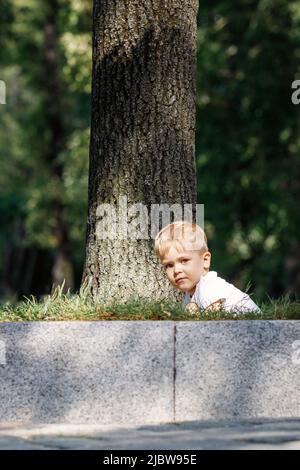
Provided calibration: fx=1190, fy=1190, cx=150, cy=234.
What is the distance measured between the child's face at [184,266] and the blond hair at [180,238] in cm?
3

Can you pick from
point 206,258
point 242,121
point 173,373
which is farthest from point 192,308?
point 242,121

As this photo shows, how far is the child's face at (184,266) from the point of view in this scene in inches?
305

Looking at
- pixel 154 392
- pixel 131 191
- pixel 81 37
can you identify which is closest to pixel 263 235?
pixel 81 37

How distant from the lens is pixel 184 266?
7.77m

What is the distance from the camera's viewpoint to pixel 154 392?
22.0ft

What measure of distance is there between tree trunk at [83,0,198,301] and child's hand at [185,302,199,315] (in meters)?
0.60

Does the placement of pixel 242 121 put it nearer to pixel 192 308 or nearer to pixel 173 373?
pixel 192 308

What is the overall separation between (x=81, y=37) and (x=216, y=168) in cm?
382

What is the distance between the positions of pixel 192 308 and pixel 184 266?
403mm

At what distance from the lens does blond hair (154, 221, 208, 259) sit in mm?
7727

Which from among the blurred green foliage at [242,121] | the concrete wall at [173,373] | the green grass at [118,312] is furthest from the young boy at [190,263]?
the blurred green foliage at [242,121]

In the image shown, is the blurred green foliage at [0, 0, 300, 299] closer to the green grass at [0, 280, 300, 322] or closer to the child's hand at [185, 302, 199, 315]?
the child's hand at [185, 302, 199, 315]

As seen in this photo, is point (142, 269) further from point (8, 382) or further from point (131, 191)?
point (8, 382)

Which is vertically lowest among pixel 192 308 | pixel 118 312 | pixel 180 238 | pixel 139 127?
pixel 118 312
